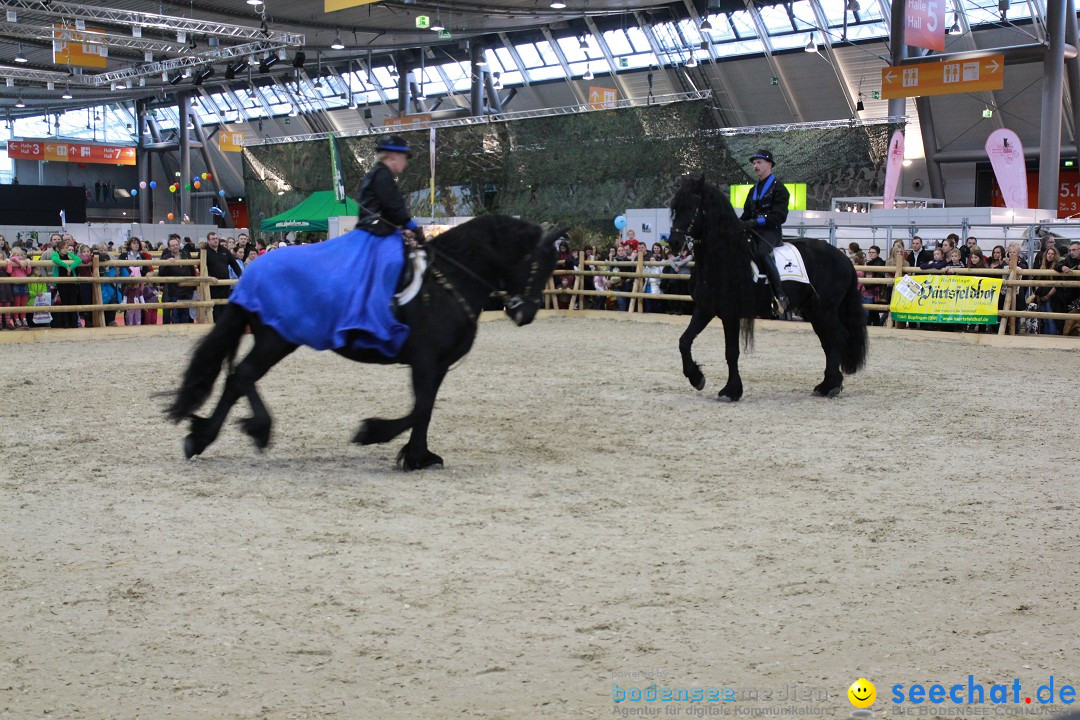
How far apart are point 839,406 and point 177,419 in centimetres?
556

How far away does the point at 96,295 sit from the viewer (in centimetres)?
1527

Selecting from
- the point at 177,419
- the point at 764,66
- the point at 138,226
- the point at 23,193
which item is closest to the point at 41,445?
the point at 177,419

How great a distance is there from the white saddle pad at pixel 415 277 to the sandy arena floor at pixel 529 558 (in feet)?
3.52

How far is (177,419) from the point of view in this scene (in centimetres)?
613

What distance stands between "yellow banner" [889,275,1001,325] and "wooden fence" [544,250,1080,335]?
4.9 inches

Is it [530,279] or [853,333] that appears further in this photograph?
[853,333]


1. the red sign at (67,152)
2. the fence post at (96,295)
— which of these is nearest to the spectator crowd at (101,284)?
the fence post at (96,295)

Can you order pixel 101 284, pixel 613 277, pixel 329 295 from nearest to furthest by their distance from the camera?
pixel 329 295, pixel 101 284, pixel 613 277

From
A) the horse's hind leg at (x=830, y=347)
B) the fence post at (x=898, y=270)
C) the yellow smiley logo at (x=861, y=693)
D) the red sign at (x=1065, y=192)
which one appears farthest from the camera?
the red sign at (x=1065, y=192)

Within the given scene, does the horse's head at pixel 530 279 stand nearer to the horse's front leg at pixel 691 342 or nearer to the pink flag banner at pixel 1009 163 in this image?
the horse's front leg at pixel 691 342

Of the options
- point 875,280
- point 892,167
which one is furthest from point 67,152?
point 875,280

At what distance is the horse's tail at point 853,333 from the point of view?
9602mm

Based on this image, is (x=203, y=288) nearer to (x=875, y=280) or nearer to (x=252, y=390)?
(x=875, y=280)

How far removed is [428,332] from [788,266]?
4261 millimetres
